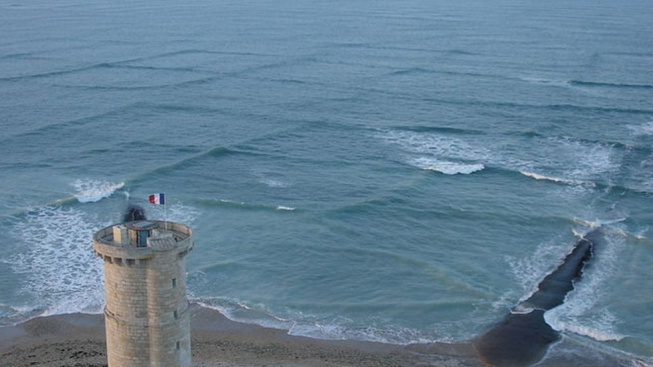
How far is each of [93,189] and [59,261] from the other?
14.1 metres

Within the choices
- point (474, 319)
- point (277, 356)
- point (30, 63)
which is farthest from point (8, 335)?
point (30, 63)

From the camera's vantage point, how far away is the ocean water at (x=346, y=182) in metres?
56.2

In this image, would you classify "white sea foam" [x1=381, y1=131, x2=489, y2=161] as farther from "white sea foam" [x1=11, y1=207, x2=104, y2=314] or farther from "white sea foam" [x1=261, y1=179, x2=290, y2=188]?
"white sea foam" [x1=11, y1=207, x2=104, y2=314]

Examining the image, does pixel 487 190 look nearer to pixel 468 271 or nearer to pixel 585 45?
pixel 468 271

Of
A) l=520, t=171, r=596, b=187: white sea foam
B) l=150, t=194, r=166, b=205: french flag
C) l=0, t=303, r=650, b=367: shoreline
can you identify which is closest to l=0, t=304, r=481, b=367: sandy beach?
l=0, t=303, r=650, b=367: shoreline

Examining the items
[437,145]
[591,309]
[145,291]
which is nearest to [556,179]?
[437,145]

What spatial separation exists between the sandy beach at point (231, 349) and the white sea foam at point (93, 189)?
1998 centimetres

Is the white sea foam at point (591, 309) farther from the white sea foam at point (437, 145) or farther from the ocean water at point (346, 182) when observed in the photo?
the white sea foam at point (437, 145)

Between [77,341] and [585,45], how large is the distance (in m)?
133

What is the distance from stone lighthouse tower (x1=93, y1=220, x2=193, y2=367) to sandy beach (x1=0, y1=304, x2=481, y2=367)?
41.9 ft

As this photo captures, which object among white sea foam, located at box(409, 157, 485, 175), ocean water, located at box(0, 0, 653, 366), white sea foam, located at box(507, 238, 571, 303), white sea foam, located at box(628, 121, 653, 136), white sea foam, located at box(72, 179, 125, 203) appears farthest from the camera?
white sea foam, located at box(628, 121, 653, 136)

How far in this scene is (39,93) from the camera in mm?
108812

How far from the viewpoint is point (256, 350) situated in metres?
49.5

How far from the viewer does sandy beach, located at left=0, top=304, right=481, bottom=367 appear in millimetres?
48031
